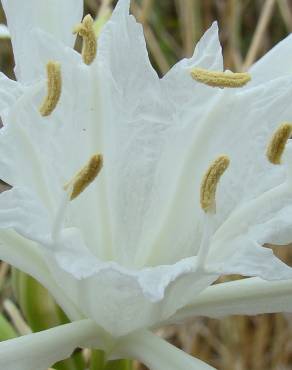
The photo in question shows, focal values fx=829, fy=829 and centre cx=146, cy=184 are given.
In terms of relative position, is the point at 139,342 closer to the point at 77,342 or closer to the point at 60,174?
the point at 77,342

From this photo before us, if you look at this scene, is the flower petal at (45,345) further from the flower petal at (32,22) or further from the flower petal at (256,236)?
the flower petal at (32,22)

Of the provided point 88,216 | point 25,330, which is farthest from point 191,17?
point 88,216

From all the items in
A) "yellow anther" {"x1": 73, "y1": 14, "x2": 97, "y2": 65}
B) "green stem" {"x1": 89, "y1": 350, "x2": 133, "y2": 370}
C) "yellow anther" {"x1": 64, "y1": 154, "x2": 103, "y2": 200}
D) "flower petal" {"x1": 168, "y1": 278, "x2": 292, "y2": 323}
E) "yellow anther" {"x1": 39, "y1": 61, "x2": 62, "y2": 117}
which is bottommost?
"green stem" {"x1": 89, "y1": 350, "x2": 133, "y2": 370}

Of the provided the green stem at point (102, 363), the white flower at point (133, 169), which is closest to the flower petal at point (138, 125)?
the white flower at point (133, 169)

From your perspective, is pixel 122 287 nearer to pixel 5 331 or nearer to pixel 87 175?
pixel 87 175

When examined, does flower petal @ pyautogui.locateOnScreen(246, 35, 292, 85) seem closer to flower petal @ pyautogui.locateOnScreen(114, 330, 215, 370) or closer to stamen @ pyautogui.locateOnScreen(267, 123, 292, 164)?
stamen @ pyautogui.locateOnScreen(267, 123, 292, 164)

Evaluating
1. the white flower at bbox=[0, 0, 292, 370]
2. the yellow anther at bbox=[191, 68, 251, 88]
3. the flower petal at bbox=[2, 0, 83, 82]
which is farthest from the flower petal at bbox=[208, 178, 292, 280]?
the flower petal at bbox=[2, 0, 83, 82]
